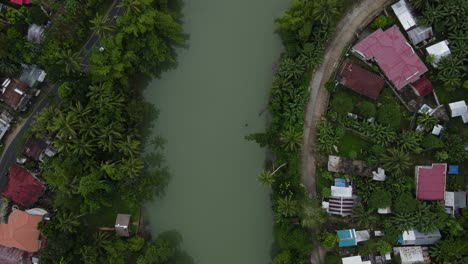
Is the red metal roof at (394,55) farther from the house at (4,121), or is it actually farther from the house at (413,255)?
the house at (4,121)

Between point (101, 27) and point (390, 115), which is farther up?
point (101, 27)

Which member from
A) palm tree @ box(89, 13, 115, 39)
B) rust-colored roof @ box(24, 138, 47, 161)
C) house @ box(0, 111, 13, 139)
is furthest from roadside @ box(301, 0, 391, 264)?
house @ box(0, 111, 13, 139)

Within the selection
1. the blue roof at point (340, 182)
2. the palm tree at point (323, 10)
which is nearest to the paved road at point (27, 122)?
the palm tree at point (323, 10)

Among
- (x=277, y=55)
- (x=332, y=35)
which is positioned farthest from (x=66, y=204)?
(x=332, y=35)

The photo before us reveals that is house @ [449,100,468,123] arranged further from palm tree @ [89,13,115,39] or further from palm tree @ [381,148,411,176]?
palm tree @ [89,13,115,39]

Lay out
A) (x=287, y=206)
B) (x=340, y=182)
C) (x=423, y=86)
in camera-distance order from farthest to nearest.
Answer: (x=340, y=182) < (x=423, y=86) < (x=287, y=206)

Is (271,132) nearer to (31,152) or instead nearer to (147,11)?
(147,11)

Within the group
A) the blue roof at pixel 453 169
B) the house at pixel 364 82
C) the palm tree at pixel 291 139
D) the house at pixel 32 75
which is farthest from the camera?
the house at pixel 32 75

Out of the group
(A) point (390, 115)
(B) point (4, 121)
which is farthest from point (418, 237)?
(B) point (4, 121)

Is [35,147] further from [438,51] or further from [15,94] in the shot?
[438,51]
